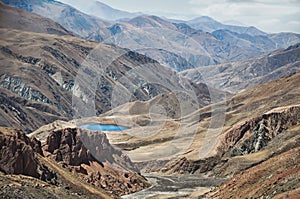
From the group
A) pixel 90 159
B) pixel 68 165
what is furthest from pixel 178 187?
pixel 68 165

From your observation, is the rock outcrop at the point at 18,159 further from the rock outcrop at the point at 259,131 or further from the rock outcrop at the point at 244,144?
the rock outcrop at the point at 259,131

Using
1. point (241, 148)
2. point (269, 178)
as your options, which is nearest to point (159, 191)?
point (269, 178)

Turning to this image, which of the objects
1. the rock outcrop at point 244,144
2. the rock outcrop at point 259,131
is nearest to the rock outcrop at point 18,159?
the rock outcrop at point 244,144

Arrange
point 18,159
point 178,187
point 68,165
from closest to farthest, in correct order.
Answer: point 18,159, point 68,165, point 178,187

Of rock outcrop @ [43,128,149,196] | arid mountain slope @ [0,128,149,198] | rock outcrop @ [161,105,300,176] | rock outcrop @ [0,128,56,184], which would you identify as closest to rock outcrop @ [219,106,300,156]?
rock outcrop @ [161,105,300,176]

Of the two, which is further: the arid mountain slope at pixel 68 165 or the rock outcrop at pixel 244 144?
the rock outcrop at pixel 244 144

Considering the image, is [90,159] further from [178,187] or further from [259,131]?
[259,131]

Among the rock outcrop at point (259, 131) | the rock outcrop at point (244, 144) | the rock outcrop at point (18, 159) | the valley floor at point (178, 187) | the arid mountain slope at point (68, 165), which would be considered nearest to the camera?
the rock outcrop at point (18, 159)

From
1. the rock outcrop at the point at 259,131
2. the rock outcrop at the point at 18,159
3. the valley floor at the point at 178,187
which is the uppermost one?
the rock outcrop at the point at 18,159

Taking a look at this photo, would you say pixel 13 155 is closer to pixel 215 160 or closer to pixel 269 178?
pixel 269 178

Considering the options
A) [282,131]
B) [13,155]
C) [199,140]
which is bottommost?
[199,140]

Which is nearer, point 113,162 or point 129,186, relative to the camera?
point 129,186
